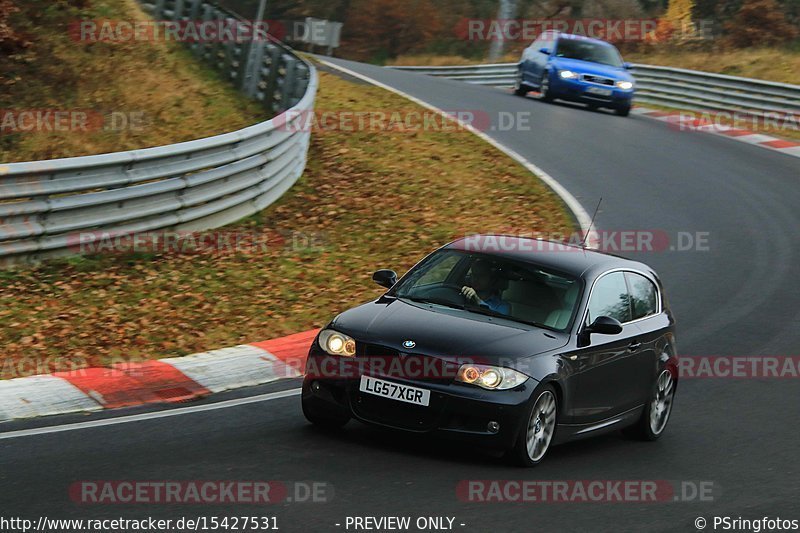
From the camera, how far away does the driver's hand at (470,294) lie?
28.8 feet

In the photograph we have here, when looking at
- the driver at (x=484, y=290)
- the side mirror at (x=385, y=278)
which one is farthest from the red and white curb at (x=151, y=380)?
the driver at (x=484, y=290)

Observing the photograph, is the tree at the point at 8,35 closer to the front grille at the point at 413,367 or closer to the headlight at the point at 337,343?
the headlight at the point at 337,343

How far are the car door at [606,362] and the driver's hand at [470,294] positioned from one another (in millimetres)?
775

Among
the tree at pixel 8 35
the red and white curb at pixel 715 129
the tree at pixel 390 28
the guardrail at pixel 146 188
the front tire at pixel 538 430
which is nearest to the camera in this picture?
the front tire at pixel 538 430

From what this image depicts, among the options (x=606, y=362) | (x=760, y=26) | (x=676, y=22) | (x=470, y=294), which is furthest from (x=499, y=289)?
(x=676, y=22)

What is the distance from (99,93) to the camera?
21125 mm

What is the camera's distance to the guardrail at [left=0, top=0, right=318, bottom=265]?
40.6 ft

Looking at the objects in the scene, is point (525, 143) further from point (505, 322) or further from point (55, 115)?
point (505, 322)

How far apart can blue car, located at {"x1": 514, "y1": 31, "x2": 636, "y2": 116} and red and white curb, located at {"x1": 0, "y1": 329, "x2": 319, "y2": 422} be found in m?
17.9

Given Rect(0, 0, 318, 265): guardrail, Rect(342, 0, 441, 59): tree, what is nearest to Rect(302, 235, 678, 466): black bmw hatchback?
Rect(0, 0, 318, 265): guardrail

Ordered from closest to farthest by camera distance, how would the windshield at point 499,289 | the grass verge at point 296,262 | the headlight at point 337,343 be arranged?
the headlight at point 337,343 < the windshield at point 499,289 < the grass verge at point 296,262

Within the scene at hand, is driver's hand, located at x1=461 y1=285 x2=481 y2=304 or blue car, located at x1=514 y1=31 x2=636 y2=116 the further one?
blue car, located at x1=514 y1=31 x2=636 y2=116

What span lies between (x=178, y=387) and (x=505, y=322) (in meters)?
2.81

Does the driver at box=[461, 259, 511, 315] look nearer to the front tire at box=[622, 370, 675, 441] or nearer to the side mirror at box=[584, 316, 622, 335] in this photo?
the side mirror at box=[584, 316, 622, 335]
